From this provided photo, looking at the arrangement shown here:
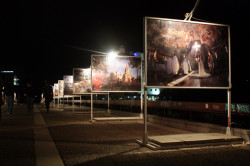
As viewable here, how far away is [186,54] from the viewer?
957 cm

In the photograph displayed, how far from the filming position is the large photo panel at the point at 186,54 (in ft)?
29.3

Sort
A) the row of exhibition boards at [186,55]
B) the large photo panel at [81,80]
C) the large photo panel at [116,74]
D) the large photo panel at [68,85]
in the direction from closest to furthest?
1. the row of exhibition boards at [186,55]
2. the large photo panel at [116,74]
3. the large photo panel at [81,80]
4. the large photo panel at [68,85]

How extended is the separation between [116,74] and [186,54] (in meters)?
8.12

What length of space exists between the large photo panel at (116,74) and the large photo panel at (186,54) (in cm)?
658

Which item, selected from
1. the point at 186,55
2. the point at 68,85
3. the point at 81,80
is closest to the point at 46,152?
the point at 186,55

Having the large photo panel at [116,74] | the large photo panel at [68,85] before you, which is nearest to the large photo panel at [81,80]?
the large photo panel at [68,85]

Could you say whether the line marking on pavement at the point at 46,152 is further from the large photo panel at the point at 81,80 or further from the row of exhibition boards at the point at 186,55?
the large photo panel at the point at 81,80

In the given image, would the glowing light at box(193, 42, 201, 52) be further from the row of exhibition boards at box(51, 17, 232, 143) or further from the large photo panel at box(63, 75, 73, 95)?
the large photo panel at box(63, 75, 73, 95)

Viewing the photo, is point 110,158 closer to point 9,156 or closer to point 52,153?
point 52,153

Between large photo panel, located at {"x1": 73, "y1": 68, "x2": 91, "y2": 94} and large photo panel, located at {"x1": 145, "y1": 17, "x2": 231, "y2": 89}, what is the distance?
13.8 metres

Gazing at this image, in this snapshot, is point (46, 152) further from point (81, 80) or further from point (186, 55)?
point (81, 80)

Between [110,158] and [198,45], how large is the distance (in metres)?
5.05

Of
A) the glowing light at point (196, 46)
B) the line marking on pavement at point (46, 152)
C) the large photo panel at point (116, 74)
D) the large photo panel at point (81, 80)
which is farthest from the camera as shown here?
the large photo panel at point (81, 80)

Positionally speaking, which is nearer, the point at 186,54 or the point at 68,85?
the point at 186,54
